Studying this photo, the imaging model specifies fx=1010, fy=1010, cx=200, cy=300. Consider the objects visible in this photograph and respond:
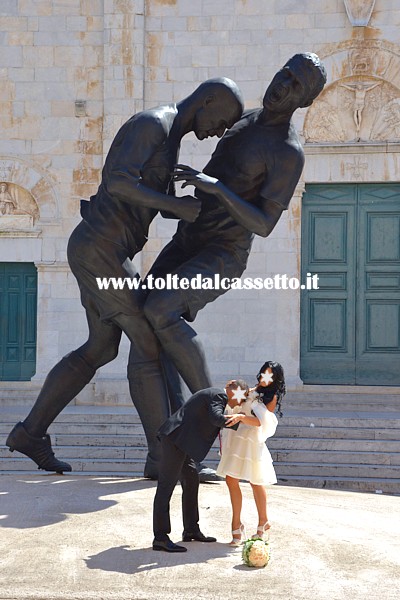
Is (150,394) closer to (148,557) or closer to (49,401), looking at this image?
(49,401)

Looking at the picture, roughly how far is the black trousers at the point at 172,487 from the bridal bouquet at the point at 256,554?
408 mm

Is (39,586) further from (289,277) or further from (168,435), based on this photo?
(289,277)

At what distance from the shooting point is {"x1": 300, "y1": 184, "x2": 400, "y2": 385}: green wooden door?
12.3m

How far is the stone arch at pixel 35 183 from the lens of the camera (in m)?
12.6

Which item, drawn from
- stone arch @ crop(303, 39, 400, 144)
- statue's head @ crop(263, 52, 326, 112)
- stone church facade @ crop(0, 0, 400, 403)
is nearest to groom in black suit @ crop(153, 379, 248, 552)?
statue's head @ crop(263, 52, 326, 112)

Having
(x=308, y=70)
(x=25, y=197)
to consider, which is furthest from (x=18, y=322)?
(x=308, y=70)

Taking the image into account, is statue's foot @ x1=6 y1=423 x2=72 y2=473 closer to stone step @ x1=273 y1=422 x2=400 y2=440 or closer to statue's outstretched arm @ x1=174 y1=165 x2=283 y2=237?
statue's outstretched arm @ x1=174 y1=165 x2=283 y2=237

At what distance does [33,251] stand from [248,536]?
8.51m

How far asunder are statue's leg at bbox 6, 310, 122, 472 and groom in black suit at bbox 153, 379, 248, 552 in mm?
1603

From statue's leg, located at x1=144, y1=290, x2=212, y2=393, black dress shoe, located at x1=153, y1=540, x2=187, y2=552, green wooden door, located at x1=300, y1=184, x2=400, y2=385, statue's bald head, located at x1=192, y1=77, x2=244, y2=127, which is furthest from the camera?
green wooden door, located at x1=300, y1=184, x2=400, y2=385

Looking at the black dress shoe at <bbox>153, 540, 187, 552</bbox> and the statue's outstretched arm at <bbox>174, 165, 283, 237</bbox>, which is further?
the statue's outstretched arm at <bbox>174, 165, 283, 237</bbox>

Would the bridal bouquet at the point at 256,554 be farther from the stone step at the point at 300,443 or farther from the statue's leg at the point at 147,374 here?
the stone step at the point at 300,443

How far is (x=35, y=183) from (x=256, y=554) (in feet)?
30.1

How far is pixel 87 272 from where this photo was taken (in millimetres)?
5664
